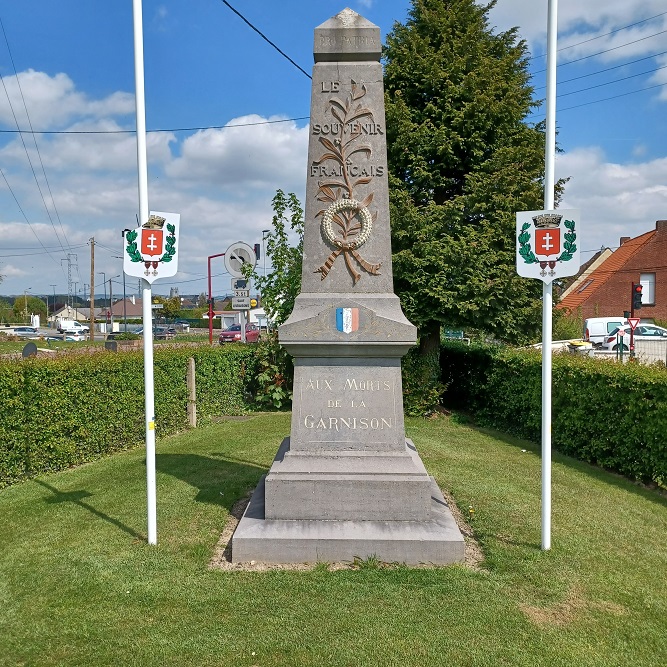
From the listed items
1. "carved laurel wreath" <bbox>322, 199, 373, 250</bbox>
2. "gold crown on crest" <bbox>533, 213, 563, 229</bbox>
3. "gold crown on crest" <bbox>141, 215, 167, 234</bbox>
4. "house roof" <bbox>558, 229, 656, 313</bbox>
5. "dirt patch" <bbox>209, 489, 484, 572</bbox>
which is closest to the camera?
"dirt patch" <bbox>209, 489, 484, 572</bbox>

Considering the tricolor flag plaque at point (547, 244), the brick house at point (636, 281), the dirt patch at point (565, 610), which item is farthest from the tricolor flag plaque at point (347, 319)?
the brick house at point (636, 281)

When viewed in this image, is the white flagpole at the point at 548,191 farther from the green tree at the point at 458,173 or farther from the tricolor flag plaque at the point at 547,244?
the green tree at the point at 458,173

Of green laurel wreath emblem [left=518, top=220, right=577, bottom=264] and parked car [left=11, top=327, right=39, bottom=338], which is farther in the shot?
parked car [left=11, top=327, right=39, bottom=338]

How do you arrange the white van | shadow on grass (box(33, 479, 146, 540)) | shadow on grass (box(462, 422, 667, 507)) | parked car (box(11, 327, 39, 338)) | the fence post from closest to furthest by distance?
shadow on grass (box(33, 479, 146, 540)) < shadow on grass (box(462, 422, 667, 507)) < the fence post < the white van < parked car (box(11, 327, 39, 338))

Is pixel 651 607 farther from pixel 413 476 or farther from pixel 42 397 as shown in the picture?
pixel 42 397

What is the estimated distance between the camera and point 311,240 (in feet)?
18.0

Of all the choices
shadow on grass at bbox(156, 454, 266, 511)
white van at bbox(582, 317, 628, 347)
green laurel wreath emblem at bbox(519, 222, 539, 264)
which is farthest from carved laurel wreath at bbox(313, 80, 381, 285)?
white van at bbox(582, 317, 628, 347)

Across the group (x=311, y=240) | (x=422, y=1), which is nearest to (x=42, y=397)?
(x=311, y=240)

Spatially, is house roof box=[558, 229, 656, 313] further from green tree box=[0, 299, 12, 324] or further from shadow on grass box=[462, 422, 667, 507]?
green tree box=[0, 299, 12, 324]

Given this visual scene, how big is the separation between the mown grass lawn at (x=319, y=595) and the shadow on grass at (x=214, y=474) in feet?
0.31

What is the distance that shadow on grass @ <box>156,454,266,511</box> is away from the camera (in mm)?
6281

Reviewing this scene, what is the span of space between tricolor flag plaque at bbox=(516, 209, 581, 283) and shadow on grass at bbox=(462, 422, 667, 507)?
Result: 151 inches

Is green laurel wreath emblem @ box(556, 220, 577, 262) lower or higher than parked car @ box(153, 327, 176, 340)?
higher

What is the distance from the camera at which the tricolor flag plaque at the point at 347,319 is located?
4965 millimetres
